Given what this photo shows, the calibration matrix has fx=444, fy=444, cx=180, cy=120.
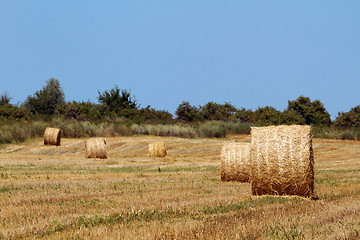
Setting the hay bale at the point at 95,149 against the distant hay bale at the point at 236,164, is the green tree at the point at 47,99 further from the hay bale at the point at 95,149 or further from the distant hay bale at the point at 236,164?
the distant hay bale at the point at 236,164

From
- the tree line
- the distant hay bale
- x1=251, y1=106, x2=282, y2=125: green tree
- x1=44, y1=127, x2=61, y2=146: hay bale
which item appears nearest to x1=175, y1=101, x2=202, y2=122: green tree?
the tree line

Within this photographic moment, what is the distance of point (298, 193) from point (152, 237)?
506cm

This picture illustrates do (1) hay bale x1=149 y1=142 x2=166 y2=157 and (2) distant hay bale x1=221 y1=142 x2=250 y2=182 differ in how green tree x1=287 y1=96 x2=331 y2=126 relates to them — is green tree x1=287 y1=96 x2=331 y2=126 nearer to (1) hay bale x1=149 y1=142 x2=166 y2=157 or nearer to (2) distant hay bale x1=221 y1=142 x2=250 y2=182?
Answer: (1) hay bale x1=149 y1=142 x2=166 y2=157

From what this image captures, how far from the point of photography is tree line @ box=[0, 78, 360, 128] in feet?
186

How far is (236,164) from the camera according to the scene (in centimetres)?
1366

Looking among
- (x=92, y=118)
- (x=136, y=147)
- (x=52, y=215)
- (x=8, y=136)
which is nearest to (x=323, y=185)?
(x=52, y=215)

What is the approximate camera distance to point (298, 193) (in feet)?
31.7

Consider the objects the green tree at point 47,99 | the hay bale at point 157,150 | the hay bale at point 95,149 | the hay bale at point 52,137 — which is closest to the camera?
the hay bale at point 95,149

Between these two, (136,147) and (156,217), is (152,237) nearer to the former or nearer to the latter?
(156,217)

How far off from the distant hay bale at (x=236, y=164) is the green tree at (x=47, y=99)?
55629 mm

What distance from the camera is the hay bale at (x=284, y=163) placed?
9.58 meters

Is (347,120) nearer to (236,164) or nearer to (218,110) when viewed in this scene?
(218,110)

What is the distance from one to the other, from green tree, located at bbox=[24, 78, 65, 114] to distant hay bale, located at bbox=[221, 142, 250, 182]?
55.6 meters

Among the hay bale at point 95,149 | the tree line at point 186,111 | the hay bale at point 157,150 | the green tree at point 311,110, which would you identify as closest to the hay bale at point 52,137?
the hay bale at point 95,149
